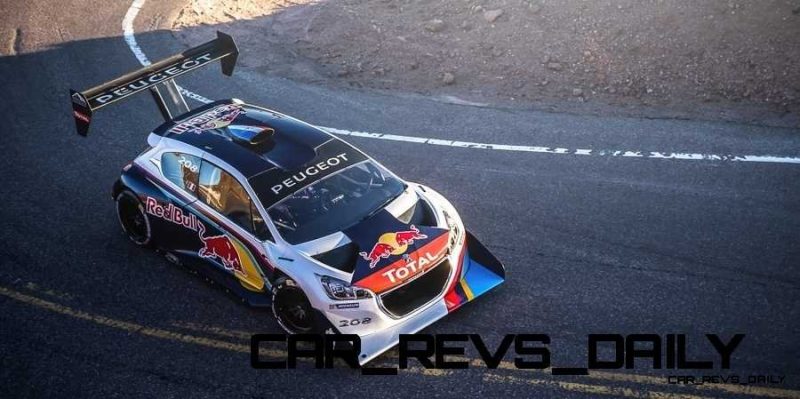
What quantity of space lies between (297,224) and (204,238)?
1.19 m

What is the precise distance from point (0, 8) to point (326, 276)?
527 inches

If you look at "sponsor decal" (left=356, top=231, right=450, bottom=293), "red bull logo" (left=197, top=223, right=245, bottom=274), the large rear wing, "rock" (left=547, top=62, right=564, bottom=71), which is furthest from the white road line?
"red bull logo" (left=197, top=223, right=245, bottom=274)

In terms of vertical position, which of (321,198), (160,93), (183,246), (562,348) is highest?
(160,93)

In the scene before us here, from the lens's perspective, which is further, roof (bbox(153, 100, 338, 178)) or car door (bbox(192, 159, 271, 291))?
roof (bbox(153, 100, 338, 178))

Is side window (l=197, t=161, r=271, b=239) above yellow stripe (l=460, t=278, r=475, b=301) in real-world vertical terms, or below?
above

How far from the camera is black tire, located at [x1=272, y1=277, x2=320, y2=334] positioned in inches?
277

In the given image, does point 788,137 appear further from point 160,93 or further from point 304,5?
point 304,5

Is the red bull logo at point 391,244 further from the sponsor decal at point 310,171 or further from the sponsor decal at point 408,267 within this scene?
the sponsor decal at point 310,171

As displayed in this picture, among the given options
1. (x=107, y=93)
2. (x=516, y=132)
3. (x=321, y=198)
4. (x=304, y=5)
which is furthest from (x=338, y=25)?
(x=321, y=198)

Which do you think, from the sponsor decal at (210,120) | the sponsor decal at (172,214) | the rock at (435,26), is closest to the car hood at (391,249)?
the sponsor decal at (172,214)

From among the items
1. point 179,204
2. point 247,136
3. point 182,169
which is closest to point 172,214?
point 179,204

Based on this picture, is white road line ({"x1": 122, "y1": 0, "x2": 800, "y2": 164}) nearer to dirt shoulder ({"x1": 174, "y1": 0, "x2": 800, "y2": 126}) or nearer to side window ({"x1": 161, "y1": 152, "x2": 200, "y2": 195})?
dirt shoulder ({"x1": 174, "y1": 0, "x2": 800, "y2": 126})

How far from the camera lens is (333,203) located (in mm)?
7555

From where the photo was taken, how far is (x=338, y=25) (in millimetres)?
14875
